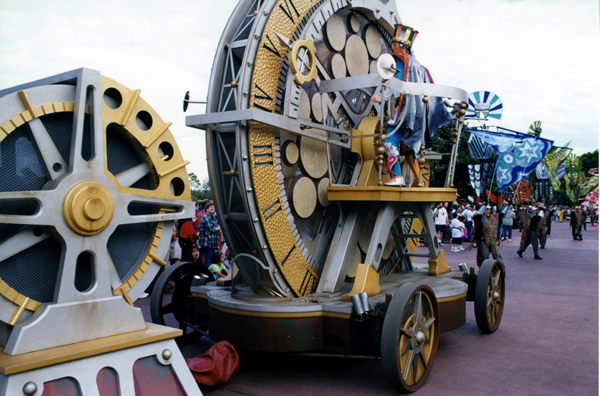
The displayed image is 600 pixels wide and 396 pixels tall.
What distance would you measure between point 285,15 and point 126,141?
7.79 feet

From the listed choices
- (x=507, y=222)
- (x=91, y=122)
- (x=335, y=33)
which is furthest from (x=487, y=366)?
(x=507, y=222)

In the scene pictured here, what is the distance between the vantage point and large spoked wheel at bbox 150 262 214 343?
18.1 ft

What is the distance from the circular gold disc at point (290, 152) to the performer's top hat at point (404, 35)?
1.70 metres

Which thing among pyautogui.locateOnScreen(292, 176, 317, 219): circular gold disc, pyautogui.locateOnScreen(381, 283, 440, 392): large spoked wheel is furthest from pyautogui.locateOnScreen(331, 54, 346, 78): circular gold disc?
pyautogui.locateOnScreen(381, 283, 440, 392): large spoked wheel

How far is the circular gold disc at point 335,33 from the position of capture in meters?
5.84

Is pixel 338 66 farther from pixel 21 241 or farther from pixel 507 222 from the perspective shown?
pixel 507 222

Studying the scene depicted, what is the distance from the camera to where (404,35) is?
5.88 m

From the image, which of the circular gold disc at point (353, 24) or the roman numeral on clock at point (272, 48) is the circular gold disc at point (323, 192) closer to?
the roman numeral on clock at point (272, 48)

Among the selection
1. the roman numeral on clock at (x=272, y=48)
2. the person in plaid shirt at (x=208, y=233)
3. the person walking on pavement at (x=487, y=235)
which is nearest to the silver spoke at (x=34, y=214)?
the roman numeral on clock at (x=272, y=48)

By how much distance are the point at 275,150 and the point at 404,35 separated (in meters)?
2.09

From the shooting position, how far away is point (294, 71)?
491 centimetres

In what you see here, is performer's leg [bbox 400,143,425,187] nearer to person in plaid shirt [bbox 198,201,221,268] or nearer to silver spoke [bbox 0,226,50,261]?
silver spoke [bbox 0,226,50,261]

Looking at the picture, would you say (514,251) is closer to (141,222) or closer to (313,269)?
(313,269)

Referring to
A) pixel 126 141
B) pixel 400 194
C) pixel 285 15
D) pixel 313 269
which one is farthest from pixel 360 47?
pixel 126 141
